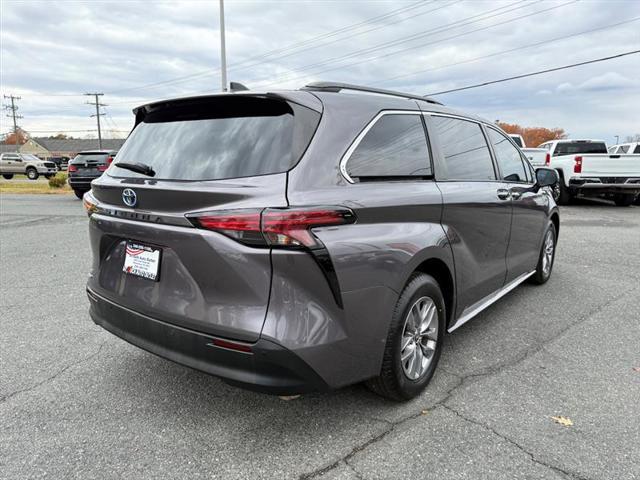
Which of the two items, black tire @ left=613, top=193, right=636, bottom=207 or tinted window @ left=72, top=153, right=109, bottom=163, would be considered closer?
black tire @ left=613, top=193, right=636, bottom=207

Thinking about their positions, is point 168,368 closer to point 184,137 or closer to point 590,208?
point 184,137

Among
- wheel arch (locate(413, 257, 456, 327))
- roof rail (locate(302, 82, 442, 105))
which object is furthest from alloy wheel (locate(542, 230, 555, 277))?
roof rail (locate(302, 82, 442, 105))

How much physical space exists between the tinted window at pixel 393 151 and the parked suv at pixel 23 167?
1516 inches

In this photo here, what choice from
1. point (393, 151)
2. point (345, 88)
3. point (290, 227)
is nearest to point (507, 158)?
point (393, 151)

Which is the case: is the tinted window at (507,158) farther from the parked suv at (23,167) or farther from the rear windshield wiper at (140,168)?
the parked suv at (23,167)

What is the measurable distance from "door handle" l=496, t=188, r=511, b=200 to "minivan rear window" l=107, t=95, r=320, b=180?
2123mm

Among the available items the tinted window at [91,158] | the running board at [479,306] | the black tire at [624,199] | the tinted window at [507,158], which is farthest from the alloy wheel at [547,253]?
the tinted window at [91,158]

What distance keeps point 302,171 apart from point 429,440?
5.09 ft

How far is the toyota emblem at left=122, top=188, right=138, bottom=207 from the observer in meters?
2.53

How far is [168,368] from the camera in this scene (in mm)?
3277

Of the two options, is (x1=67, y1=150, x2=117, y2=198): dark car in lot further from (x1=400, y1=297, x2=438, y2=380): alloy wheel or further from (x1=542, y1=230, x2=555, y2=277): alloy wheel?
(x1=400, y1=297, x2=438, y2=380): alloy wheel

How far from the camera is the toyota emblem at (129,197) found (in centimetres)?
253

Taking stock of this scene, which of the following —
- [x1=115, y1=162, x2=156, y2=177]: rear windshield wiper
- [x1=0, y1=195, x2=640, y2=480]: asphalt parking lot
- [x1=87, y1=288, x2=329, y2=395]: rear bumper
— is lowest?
[x1=0, y1=195, x2=640, y2=480]: asphalt parking lot

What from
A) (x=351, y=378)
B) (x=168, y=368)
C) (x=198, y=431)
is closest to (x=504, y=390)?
(x=351, y=378)
